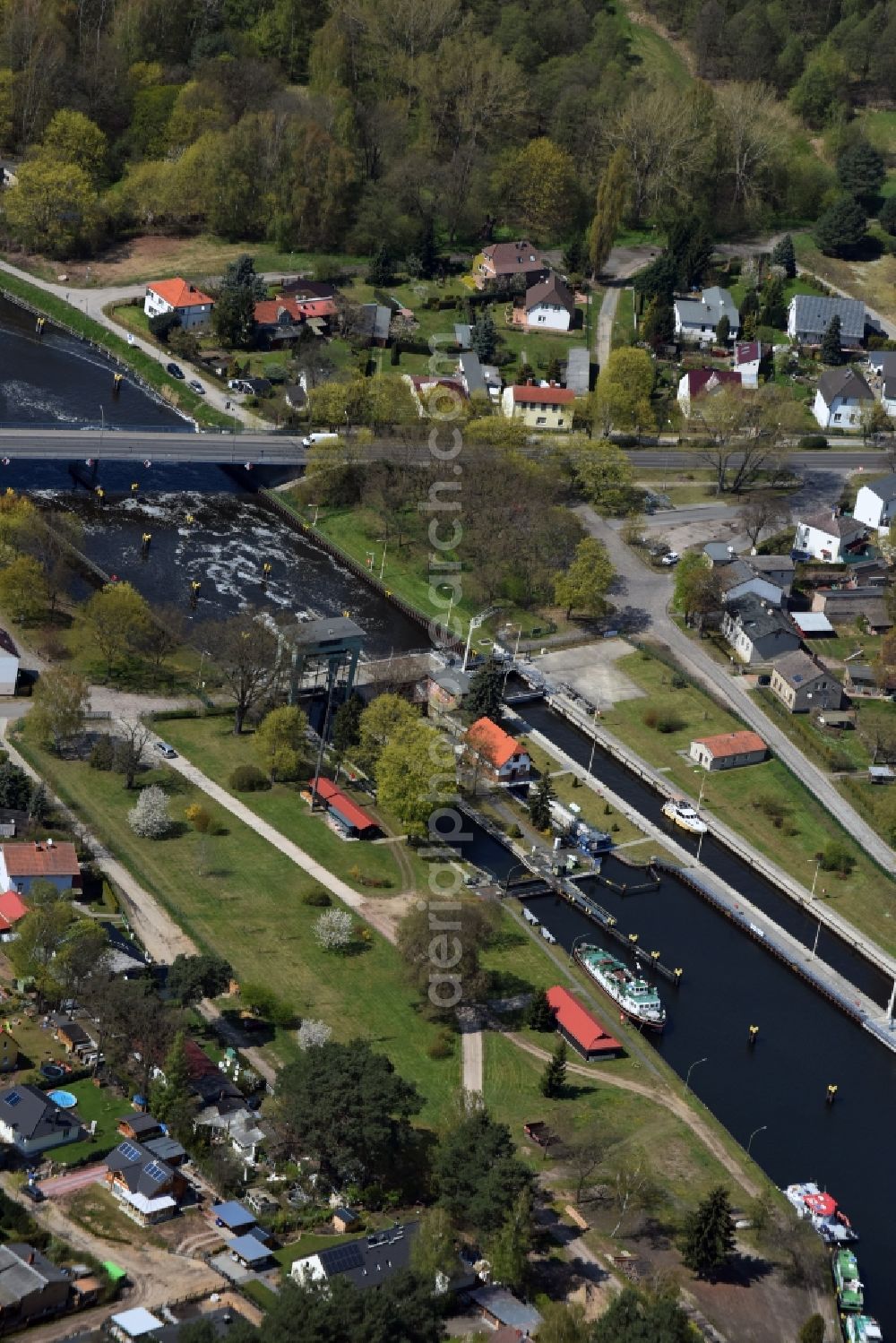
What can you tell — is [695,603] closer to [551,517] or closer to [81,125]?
[551,517]

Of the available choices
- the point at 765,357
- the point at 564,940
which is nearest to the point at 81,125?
the point at 765,357

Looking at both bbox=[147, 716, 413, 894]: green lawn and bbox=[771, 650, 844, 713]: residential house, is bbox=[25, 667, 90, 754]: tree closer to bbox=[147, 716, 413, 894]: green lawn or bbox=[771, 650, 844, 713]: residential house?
bbox=[147, 716, 413, 894]: green lawn

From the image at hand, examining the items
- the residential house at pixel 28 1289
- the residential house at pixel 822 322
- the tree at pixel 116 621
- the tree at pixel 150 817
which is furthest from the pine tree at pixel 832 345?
the residential house at pixel 28 1289

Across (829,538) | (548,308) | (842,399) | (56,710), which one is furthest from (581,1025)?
(548,308)

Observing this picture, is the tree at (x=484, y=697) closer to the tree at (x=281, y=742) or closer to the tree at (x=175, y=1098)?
the tree at (x=281, y=742)

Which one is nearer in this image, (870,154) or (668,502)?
(668,502)

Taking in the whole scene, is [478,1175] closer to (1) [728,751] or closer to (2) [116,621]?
(1) [728,751]
